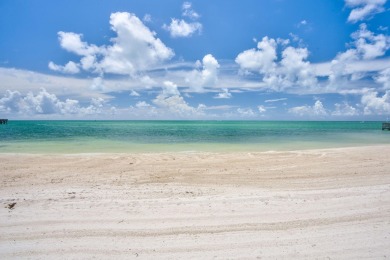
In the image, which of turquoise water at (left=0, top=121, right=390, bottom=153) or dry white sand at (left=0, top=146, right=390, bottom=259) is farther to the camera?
turquoise water at (left=0, top=121, right=390, bottom=153)

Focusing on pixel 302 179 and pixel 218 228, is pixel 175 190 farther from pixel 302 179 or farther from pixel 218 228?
pixel 302 179

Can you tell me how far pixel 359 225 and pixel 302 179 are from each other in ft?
16.7

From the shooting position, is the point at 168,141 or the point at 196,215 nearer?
the point at 196,215

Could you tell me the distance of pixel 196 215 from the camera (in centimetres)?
695

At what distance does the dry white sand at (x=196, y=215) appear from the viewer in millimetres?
5301

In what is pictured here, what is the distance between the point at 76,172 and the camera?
13.1 m

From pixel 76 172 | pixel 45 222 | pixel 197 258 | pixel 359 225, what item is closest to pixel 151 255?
pixel 197 258

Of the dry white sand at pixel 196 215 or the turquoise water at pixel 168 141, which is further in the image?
the turquoise water at pixel 168 141

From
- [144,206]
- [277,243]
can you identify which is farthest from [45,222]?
[277,243]

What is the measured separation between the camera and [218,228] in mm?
6199

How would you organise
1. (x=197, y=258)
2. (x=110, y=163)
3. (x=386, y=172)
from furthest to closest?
(x=110, y=163)
(x=386, y=172)
(x=197, y=258)

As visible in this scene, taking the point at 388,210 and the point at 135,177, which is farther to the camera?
the point at 135,177

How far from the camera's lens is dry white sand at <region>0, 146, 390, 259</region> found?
5301 millimetres

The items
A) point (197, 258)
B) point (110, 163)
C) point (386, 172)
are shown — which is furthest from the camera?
point (110, 163)
